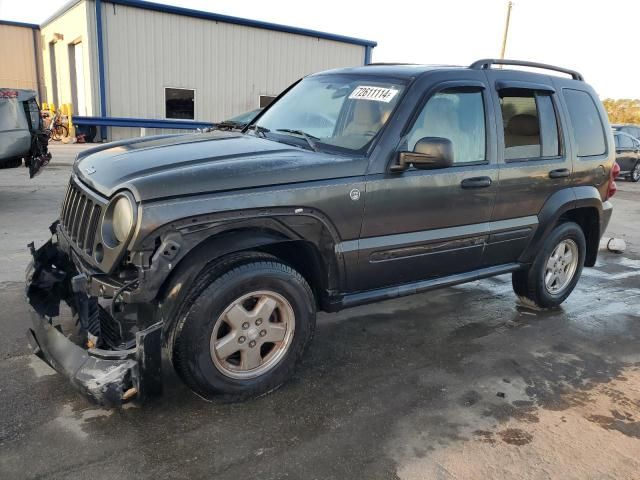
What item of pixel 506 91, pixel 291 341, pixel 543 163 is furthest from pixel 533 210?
pixel 291 341

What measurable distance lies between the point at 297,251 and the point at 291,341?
0.55 m

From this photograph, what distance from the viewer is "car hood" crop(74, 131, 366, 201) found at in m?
2.73

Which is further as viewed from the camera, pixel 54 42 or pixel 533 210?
pixel 54 42

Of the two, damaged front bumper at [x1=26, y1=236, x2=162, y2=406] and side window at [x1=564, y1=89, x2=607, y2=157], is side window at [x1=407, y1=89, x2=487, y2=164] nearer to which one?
side window at [x1=564, y1=89, x2=607, y2=157]

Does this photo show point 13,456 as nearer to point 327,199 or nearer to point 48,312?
point 48,312

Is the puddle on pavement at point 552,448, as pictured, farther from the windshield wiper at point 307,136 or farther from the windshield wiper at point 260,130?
the windshield wiper at point 260,130

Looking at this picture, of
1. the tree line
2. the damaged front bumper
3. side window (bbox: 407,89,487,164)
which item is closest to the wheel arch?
the damaged front bumper

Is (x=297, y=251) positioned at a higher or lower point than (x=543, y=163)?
lower

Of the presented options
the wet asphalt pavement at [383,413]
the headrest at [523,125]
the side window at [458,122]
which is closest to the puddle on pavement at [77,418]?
the wet asphalt pavement at [383,413]

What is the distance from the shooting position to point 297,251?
129 inches

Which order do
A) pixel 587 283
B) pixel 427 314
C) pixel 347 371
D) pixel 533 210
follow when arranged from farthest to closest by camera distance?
pixel 587 283 < pixel 427 314 < pixel 533 210 < pixel 347 371

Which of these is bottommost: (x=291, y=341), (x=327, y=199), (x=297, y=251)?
(x=291, y=341)

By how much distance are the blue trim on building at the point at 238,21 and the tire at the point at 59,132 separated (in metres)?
4.53

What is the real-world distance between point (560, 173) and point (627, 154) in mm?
14660
